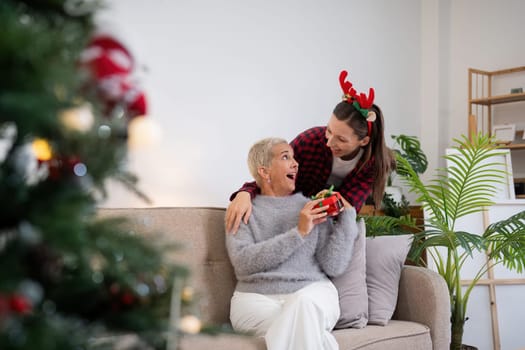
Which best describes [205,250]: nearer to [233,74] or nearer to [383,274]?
[383,274]

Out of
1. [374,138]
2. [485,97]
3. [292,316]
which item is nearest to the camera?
[292,316]

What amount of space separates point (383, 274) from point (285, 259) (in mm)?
505

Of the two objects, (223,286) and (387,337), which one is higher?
(223,286)

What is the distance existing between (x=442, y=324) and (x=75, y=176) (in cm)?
219

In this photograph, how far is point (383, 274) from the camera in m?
2.63

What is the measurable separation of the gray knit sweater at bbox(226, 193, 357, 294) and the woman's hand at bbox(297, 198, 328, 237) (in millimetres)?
29

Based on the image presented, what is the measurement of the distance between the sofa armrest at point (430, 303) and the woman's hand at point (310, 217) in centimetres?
52

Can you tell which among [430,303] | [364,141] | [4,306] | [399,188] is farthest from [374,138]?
[4,306]

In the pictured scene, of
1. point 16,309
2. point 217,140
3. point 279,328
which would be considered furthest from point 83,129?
point 217,140

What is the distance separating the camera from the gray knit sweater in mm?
2373

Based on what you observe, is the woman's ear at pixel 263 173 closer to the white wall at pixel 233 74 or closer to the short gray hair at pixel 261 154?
the short gray hair at pixel 261 154

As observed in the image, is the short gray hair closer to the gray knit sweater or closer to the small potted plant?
the gray knit sweater

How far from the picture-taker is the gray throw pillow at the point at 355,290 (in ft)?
8.08

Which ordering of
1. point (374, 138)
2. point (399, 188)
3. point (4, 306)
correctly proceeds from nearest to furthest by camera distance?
point (4, 306) < point (374, 138) < point (399, 188)
